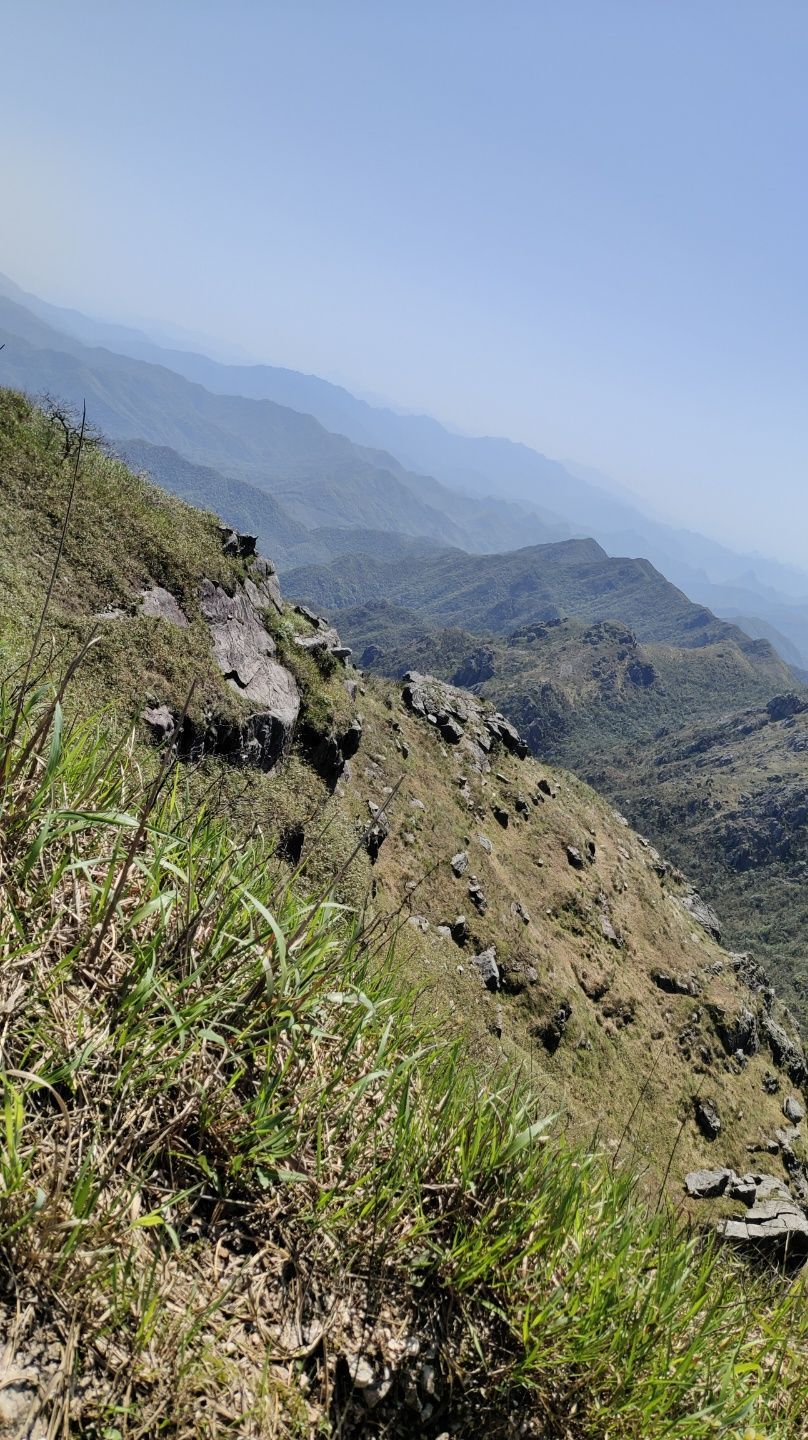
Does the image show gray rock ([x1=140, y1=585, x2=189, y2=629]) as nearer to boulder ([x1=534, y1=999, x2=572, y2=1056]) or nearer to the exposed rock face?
boulder ([x1=534, y1=999, x2=572, y2=1056])

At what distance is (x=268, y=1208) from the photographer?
2.34 meters

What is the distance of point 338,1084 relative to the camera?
112 inches

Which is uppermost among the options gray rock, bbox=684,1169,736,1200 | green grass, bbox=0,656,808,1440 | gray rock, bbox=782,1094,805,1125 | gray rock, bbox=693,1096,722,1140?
green grass, bbox=0,656,808,1440

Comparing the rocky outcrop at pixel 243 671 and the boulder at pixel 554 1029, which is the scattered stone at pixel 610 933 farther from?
the rocky outcrop at pixel 243 671

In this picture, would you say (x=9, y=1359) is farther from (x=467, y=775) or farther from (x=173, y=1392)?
(x=467, y=775)

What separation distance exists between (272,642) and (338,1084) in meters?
25.5

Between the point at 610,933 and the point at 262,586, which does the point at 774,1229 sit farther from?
the point at 610,933

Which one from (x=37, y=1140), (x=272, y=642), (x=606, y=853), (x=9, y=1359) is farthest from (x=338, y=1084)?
(x=606, y=853)

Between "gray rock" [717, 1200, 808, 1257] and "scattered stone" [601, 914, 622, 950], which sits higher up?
"gray rock" [717, 1200, 808, 1257]

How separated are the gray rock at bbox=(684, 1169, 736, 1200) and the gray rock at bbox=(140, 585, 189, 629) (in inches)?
1211

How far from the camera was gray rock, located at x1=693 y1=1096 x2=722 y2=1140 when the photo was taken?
3997 cm

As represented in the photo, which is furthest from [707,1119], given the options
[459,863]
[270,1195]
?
[270,1195]

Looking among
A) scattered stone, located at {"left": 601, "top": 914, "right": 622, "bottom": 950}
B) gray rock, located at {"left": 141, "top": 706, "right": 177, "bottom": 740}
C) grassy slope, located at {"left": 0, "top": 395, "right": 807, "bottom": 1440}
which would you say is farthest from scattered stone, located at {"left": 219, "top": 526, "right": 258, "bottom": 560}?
scattered stone, located at {"left": 601, "top": 914, "right": 622, "bottom": 950}

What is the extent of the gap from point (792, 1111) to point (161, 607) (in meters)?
53.7
